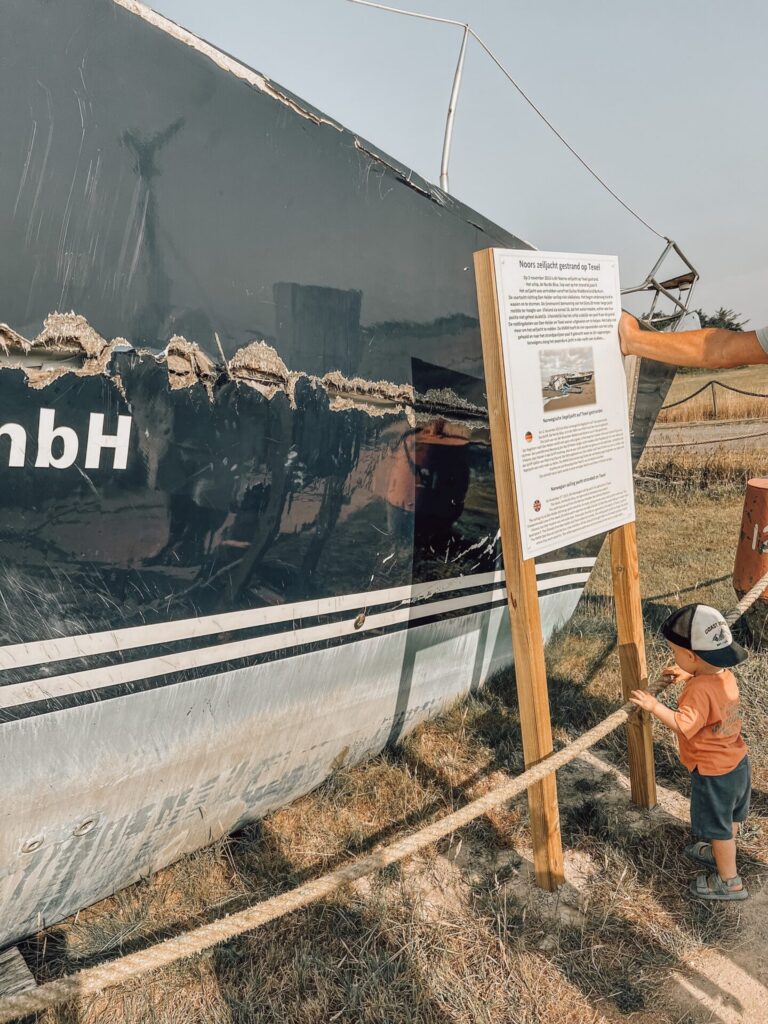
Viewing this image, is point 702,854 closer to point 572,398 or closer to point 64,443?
point 572,398

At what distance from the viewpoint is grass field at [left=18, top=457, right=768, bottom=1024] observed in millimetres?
1936

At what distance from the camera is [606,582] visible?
19.1 ft

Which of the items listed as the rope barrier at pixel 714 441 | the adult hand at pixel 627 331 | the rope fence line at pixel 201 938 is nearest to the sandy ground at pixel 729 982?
the rope fence line at pixel 201 938

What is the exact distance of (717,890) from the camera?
2332 mm

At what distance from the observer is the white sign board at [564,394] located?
218cm

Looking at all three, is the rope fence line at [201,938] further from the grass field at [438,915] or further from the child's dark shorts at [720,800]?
the child's dark shorts at [720,800]

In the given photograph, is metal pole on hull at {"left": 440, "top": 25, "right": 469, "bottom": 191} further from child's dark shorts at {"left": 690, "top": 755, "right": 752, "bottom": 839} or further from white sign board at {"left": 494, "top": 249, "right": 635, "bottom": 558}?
child's dark shorts at {"left": 690, "top": 755, "right": 752, "bottom": 839}

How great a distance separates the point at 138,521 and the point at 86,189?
0.81m

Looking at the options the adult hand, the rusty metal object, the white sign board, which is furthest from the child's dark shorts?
the rusty metal object

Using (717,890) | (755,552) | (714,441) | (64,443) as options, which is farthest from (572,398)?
(714,441)

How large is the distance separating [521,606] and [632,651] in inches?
30.3

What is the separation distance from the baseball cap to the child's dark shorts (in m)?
0.39

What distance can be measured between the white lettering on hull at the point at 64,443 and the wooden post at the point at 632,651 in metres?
1.87

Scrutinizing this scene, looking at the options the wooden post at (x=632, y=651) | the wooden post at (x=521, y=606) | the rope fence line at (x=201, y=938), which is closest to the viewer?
the rope fence line at (x=201, y=938)
